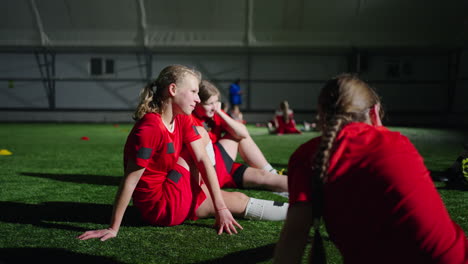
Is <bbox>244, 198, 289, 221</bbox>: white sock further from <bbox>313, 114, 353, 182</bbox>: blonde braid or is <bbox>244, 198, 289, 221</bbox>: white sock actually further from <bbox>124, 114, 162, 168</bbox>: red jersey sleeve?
<bbox>313, 114, 353, 182</bbox>: blonde braid

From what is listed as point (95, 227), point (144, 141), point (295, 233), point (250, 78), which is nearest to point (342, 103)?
point (295, 233)

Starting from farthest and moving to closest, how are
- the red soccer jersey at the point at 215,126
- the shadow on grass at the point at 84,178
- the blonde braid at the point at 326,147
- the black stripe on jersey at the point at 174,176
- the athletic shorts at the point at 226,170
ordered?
1. the shadow on grass at the point at 84,178
2. the red soccer jersey at the point at 215,126
3. the athletic shorts at the point at 226,170
4. the black stripe on jersey at the point at 174,176
5. the blonde braid at the point at 326,147

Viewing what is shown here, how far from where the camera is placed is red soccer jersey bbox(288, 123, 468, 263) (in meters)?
1.25

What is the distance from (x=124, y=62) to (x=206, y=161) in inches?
754

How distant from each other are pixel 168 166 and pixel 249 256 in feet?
2.75

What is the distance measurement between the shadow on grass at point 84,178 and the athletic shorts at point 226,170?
135cm

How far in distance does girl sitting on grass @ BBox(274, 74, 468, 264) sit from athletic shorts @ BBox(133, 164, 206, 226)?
1.48 m

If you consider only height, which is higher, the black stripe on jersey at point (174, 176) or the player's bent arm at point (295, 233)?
the player's bent arm at point (295, 233)

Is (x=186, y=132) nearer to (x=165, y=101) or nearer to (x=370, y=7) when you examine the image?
(x=165, y=101)

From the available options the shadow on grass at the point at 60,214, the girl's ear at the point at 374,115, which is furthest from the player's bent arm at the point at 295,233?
the shadow on grass at the point at 60,214

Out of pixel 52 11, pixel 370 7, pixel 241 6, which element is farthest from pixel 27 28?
pixel 370 7

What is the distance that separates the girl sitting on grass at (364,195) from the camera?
125 cm

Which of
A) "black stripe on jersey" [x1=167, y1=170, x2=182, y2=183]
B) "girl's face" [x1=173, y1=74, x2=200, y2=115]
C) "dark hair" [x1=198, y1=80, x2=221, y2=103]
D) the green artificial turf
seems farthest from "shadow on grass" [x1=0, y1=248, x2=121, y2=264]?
"dark hair" [x1=198, y1=80, x2=221, y2=103]

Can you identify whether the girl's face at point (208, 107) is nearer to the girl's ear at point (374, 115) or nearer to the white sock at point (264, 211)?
the white sock at point (264, 211)
